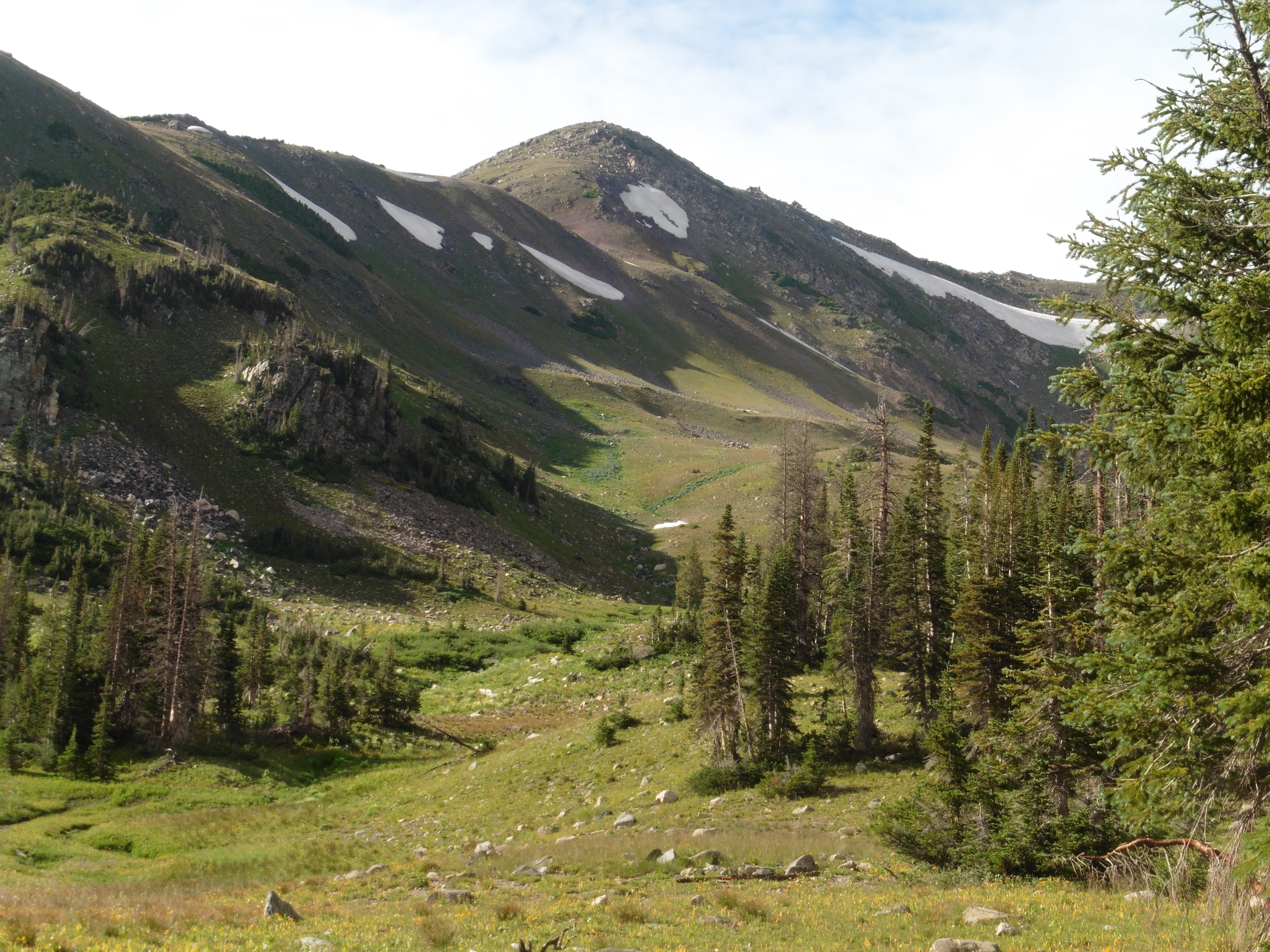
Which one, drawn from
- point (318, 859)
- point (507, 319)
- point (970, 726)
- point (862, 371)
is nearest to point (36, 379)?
point (318, 859)

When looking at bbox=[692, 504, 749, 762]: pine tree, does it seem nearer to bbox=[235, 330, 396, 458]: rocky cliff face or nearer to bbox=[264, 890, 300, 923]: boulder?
bbox=[264, 890, 300, 923]: boulder

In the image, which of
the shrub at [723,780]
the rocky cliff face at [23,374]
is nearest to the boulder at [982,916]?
the shrub at [723,780]

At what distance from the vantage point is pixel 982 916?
12.3 meters

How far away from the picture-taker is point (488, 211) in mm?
190250

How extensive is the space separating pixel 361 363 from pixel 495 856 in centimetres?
6344

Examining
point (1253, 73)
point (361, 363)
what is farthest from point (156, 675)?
point (361, 363)

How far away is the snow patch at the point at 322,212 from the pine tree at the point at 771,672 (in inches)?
5407

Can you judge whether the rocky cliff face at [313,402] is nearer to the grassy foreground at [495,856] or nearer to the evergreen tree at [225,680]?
the grassy foreground at [495,856]

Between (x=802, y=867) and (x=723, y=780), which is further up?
(x=802, y=867)

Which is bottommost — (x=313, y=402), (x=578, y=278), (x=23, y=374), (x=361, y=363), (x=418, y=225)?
(x=313, y=402)

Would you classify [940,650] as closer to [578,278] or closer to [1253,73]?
[1253,73]

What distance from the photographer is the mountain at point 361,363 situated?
64625 mm

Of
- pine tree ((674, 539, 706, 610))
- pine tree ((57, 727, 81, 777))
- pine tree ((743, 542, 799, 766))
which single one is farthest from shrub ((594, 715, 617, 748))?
pine tree ((674, 539, 706, 610))

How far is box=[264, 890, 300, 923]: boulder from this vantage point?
13937 millimetres
